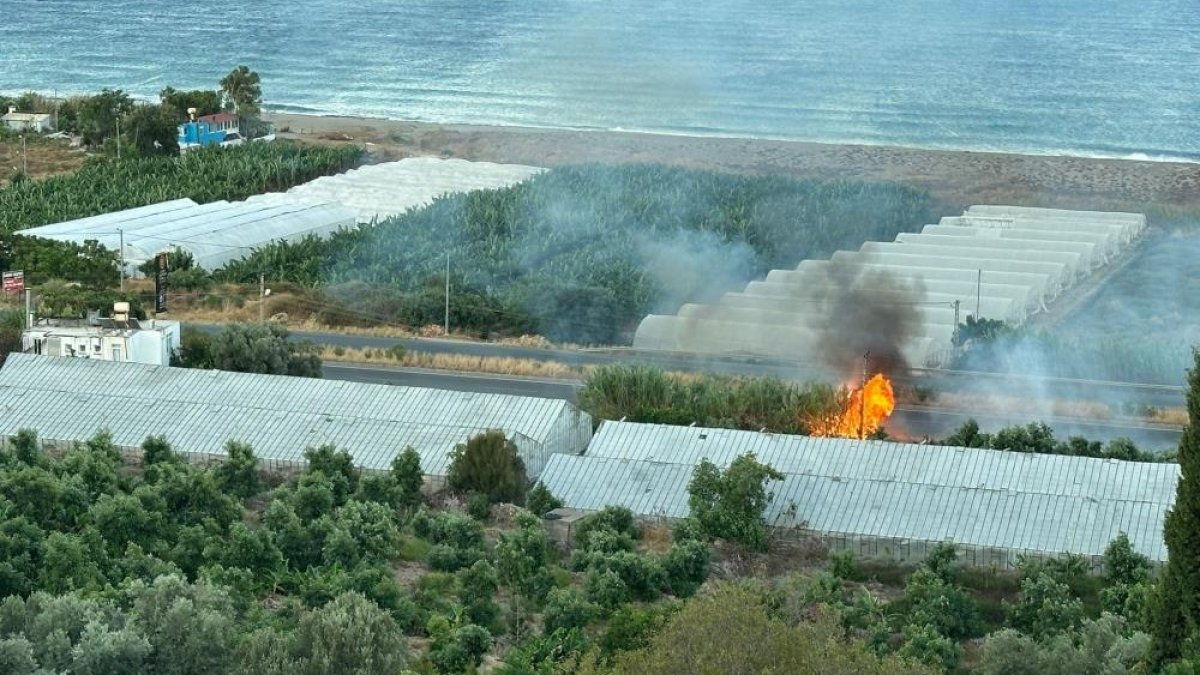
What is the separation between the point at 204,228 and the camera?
2341 inches

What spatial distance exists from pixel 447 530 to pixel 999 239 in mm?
29247

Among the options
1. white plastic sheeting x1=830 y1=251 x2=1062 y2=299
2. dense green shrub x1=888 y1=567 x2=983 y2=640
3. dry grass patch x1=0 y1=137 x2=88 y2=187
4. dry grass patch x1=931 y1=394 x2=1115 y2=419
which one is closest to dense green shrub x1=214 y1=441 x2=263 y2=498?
dense green shrub x1=888 y1=567 x2=983 y2=640

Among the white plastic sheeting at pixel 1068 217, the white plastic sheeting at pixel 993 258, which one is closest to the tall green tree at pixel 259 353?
the white plastic sheeting at pixel 993 258

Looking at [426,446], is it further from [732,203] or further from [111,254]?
[732,203]

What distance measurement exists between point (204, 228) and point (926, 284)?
19.1 meters

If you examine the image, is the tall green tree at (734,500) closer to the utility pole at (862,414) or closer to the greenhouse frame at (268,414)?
the greenhouse frame at (268,414)

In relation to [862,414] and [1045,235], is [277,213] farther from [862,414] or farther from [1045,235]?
[862,414]

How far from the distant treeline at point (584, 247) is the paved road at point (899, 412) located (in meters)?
5.24

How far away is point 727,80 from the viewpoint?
111 metres

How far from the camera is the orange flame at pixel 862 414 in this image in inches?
1586

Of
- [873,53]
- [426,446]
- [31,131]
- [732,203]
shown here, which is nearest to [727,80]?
[873,53]

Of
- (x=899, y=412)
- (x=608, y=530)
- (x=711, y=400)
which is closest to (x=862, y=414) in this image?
(x=899, y=412)

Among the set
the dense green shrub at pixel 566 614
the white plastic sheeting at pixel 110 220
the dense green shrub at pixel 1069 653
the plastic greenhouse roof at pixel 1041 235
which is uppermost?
the dense green shrub at pixel 1069 653

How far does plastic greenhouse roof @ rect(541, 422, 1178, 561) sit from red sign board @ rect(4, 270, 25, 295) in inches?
711
